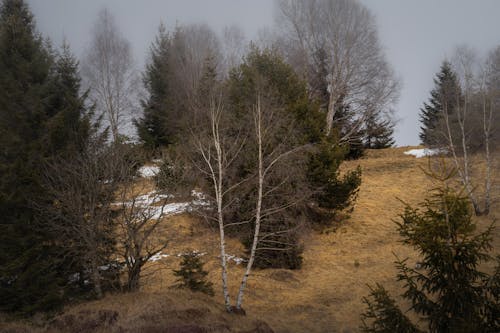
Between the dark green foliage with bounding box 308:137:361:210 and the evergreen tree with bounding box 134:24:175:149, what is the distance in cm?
1095

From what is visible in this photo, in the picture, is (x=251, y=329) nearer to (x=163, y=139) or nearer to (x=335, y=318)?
(x=335, y=318)

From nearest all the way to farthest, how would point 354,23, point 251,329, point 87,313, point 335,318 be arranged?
1. point 251,329
2. point 87,313
3. point 335,318
4. point 354,23

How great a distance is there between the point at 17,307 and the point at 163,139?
52.4 ft

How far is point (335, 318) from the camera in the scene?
10.0 m

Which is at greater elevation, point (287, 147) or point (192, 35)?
point (192, 35)

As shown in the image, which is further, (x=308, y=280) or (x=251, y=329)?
(x=308, y=280)

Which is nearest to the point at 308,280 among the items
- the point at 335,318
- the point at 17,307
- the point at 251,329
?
the point at 335,318

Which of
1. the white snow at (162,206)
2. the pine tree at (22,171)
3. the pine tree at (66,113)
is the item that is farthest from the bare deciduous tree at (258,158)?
the pine tree at (22,171)

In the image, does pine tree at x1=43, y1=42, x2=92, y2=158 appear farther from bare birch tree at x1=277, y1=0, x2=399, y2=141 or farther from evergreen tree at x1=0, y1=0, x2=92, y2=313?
bare birch tree at x1=277, y1=0, x2=399, y2=141

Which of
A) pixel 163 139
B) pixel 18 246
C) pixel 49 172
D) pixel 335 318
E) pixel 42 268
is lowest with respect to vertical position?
pixel 335 318

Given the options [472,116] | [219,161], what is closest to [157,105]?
[219,161]

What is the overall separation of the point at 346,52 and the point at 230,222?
1478 cm

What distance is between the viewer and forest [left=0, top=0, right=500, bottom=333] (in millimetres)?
7103

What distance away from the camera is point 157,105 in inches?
971
